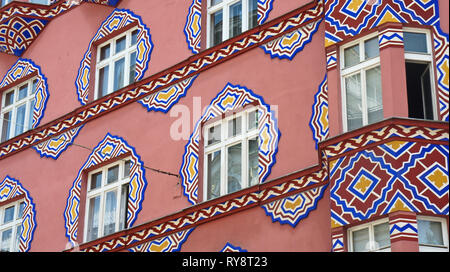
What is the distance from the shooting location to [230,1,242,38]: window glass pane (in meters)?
18.5

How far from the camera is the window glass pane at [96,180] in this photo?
19.9 meters

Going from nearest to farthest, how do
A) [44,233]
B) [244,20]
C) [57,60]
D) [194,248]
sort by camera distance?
[194,248]
[244,20]
[44,233]
[57,60]

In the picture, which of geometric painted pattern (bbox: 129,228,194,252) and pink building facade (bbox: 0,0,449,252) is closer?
pink building facade (bbox: 0,0,449,252)

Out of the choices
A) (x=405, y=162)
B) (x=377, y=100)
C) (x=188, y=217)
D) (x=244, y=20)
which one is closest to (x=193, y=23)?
(x=244, y=20)

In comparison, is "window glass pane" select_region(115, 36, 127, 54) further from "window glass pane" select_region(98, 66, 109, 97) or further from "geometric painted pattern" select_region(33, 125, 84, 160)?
"geometric painted pattern" select_region(33, 125, 84, 160)

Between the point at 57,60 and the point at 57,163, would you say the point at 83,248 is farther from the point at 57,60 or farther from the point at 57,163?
the point at 57,60

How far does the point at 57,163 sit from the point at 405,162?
8.38 metres

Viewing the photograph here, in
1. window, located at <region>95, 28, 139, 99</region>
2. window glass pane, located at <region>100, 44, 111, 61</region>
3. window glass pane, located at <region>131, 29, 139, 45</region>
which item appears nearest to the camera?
window, located at <region>95, 28, 139, 99</region>

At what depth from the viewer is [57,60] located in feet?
71.9

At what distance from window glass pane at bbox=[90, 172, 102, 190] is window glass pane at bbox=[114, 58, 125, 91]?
1685 mm

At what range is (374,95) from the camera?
1546cm

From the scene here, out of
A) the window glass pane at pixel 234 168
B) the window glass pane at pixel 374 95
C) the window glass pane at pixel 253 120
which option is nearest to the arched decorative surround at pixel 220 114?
the window glass pane at pixel 253 120

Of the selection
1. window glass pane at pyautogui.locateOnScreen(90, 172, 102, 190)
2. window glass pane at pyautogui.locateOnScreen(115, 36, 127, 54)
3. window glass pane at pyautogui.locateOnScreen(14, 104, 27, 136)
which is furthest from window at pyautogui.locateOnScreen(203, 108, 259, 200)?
window glass pane at pyautogui.locateOnScreen(14, 104, 27, 136)

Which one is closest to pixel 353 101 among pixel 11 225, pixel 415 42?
pixel 415 42
